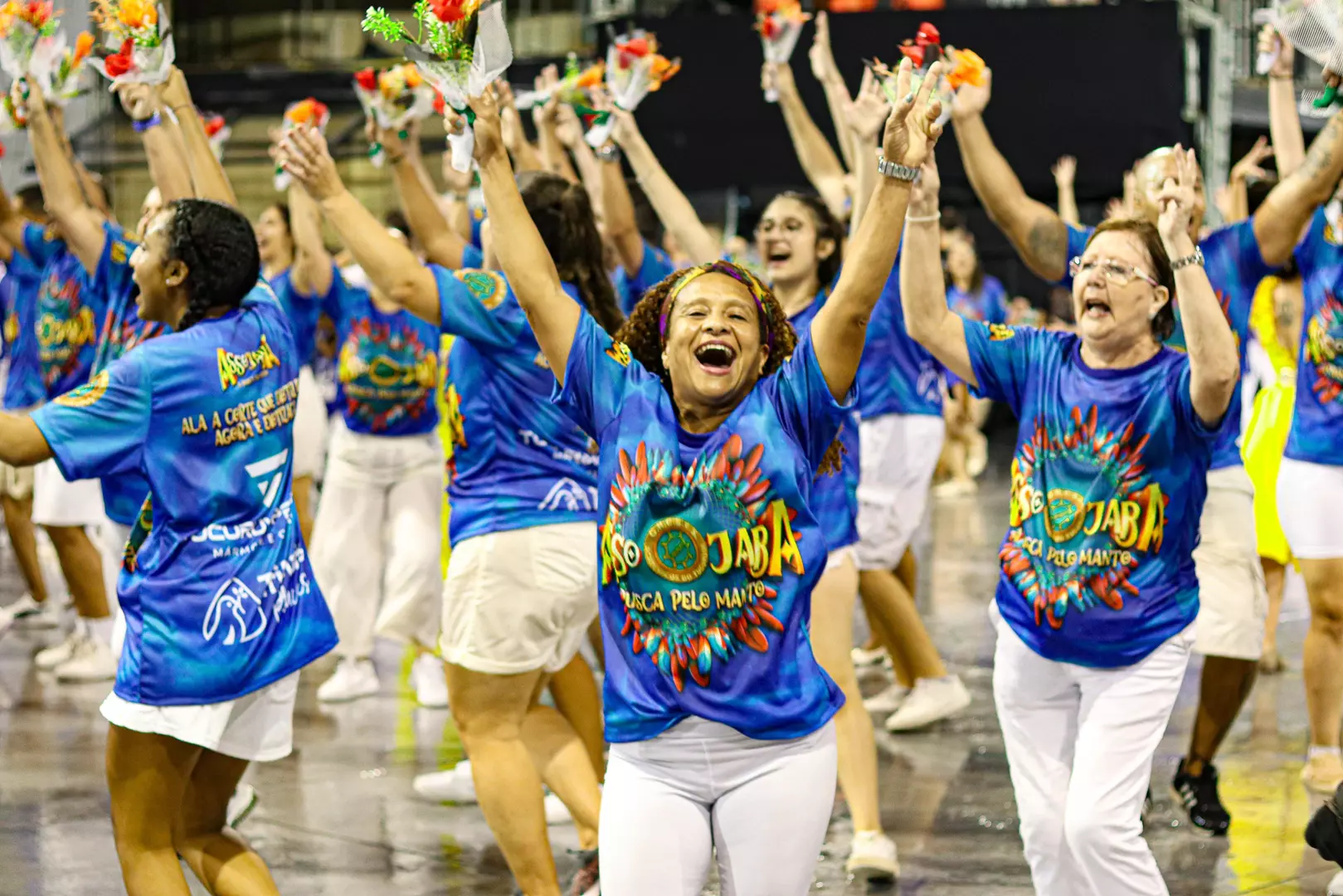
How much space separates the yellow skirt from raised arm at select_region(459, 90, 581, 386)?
457cm

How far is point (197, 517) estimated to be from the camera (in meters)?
3.81

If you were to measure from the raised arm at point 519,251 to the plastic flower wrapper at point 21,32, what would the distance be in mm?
2700

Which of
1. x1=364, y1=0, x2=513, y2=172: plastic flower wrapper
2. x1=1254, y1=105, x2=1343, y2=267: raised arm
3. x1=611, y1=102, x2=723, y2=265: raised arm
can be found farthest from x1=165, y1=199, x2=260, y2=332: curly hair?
x1=1254, y1=105, x2=1343, y2=267: raised arm

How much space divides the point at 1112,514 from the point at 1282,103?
87.9 inches

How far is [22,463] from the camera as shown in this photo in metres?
3.60

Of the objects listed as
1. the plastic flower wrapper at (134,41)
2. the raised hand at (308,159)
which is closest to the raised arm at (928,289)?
the raised hand at (308,159)

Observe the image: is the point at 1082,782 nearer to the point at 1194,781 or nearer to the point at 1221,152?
the point at 1194,781

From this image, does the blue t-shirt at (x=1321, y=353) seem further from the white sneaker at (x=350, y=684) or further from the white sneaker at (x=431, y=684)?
the white sneaker at (x=350, y=684)

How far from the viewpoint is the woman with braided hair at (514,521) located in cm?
448

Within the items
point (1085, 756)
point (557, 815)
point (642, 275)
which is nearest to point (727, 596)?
point (1085, 756)

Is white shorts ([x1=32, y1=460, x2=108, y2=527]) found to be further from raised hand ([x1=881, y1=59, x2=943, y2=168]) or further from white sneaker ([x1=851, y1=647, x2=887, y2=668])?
raised hand ([x1=881, y1=59, x2=943, y2=168])

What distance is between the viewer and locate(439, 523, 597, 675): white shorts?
14.8 ft

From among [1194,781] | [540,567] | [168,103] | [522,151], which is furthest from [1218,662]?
[168,103]

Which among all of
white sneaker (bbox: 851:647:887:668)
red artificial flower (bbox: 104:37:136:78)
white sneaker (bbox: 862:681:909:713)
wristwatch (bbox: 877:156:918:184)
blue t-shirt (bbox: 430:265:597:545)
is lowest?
white sneaker (bbox: 851:647:887:668)
